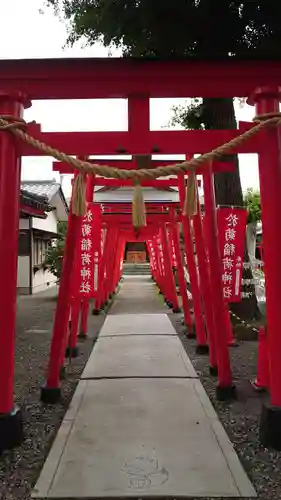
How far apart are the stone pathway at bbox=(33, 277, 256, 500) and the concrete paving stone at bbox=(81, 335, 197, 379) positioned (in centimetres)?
3

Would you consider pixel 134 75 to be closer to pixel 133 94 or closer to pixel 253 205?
pixel 133 94

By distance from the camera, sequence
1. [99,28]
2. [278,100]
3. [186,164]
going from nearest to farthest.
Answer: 1. [186,164]
2. [278,100]
3. [99,28]

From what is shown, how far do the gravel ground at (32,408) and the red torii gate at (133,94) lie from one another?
228 mm

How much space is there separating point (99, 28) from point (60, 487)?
227 inches

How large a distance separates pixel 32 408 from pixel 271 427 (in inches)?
101

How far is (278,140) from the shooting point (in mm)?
4074

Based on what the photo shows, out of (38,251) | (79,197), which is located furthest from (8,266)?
(38,251)

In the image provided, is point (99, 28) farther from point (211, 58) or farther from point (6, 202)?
point (6, 202)

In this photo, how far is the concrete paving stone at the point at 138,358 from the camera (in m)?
6.65

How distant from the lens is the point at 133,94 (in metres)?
4.31

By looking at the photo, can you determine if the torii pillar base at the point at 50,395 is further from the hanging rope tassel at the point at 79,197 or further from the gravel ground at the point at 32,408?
the hanging rope tassel at the point at 79,197

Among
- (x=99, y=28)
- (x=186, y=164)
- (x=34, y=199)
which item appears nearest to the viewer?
(x=186, y=164)

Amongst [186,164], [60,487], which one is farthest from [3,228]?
[60,487]

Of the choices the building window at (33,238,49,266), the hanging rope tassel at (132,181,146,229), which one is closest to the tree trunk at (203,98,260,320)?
the hanging rope tassel at (132,181,146,229)
